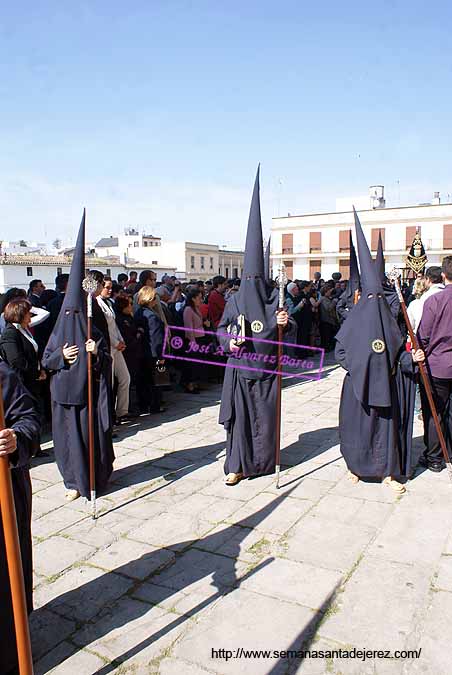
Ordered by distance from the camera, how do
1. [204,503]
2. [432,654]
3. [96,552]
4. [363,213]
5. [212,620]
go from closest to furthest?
[432,654] → [212,620] → [96,552] → [204,503] → [363,213]

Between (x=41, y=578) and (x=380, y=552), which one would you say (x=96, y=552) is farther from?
(x=380, y=552)

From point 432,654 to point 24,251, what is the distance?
59989 mm

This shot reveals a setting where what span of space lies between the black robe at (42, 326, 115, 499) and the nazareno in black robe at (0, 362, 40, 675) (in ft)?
6.47

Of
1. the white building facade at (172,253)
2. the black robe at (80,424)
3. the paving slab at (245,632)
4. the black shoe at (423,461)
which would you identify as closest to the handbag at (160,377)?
the black robe at (80,424)

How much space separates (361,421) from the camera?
16.5 ft

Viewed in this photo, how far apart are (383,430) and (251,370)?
1.39 m

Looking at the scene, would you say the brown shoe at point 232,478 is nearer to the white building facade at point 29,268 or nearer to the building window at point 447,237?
the white building facade at point 29,268

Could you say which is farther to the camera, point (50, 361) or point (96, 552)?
point (50, 361)

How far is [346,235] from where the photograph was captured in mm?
49625

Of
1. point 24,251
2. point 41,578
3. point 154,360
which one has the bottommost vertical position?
point 41,578

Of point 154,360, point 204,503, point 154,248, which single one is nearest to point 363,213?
point 154,248

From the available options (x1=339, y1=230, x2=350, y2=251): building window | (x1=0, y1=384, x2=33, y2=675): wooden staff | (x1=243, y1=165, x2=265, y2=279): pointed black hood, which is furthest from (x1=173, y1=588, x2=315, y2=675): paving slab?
(x1=339, y1=230, x2=350, y2=251): building window

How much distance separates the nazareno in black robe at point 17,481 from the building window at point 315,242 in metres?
51.5

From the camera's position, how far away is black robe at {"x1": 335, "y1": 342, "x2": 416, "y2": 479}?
16.2 ft
